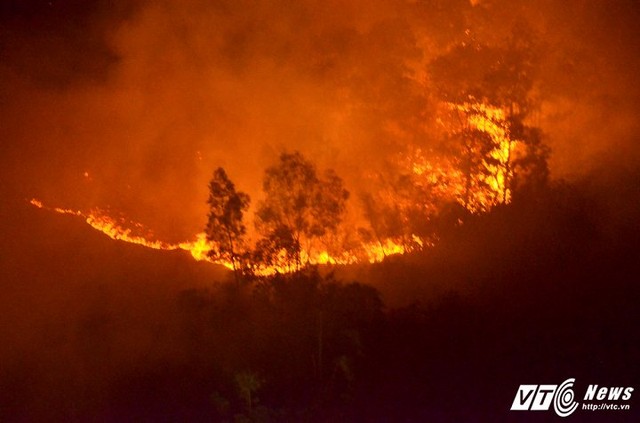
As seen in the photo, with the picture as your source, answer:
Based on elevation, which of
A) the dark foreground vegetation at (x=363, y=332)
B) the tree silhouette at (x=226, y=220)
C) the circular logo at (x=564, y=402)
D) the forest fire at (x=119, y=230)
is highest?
the forest fire at (x=119, y=230)

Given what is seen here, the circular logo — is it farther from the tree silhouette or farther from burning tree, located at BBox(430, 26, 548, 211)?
burning tree, located at BBox(430, 26, 548, 211)

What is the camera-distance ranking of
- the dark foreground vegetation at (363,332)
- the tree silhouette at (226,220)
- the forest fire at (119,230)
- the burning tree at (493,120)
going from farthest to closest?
the forest fire at (119,230) < the burning tree at (493,120) < the tree silhouette at (226,220) < the dark foreground vegetation at (363,332)

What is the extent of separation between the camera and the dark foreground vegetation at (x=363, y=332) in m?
23.8

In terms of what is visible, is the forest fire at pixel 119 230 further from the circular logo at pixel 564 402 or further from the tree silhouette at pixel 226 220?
the circular logo at pixel 564 402

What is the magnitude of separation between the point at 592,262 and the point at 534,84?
9.43 m

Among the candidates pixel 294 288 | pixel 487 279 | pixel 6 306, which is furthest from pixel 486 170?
pixel 6 306

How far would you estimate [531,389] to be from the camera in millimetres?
22516

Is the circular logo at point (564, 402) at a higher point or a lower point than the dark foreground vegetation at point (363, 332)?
lower

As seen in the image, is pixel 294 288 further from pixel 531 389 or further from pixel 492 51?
pixel 492 51
